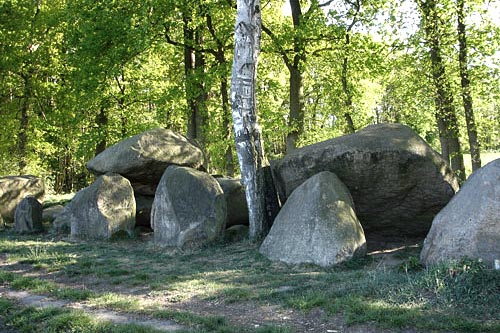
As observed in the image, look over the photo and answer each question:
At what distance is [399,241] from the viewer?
1046 cm

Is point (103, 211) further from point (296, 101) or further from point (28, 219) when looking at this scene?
point (296, 101)

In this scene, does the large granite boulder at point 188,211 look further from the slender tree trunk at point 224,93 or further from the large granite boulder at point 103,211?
the slender tree trunk at point 224,93

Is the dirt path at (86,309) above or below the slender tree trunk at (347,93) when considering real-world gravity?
below

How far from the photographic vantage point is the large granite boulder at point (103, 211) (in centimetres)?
1254

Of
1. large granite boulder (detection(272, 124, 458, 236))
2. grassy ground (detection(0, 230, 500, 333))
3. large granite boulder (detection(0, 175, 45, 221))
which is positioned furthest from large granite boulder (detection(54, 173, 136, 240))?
large granite boulder (detection(0, 175, 45, 221))

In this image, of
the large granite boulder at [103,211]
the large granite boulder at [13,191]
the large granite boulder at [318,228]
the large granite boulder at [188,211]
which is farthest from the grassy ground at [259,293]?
the large granite boulder at [13,191]

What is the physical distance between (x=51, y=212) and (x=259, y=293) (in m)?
12.3

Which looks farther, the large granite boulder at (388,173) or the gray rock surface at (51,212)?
the gray rock surface at (51,212)

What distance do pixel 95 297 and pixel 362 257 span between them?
183 inches

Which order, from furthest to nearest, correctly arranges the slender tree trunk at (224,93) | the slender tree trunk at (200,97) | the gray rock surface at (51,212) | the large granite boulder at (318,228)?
the slender tree trunk at (224,93)
the slender tree trunk at (200,97)
the gray rock surface at (51,212)
the large granite boulder at (318,228)

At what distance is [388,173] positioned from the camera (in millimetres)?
9797

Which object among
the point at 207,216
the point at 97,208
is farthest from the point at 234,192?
the point at 97,208

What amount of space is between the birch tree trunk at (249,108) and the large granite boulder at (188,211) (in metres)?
0.84

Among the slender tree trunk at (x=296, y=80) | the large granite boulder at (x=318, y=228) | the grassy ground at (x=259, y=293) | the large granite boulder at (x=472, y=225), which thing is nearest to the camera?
the grassy ground at (x=259, y=293)
